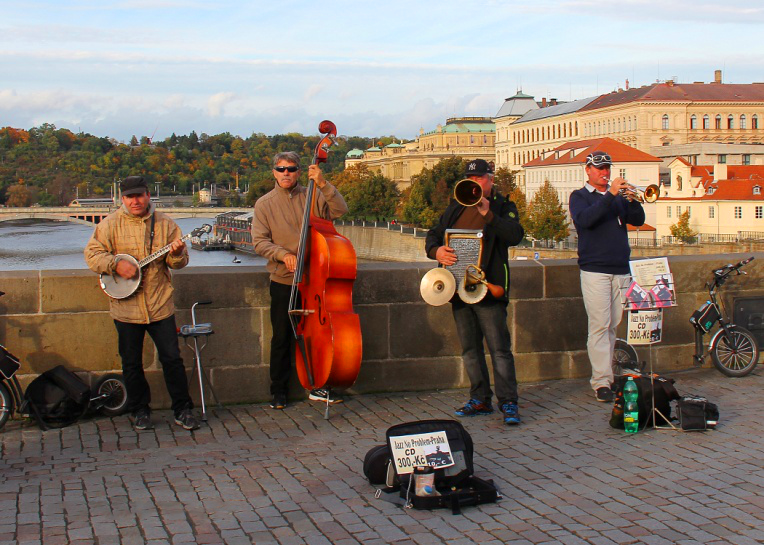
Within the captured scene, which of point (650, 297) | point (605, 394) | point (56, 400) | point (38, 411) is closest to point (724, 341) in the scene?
point (650, 297)

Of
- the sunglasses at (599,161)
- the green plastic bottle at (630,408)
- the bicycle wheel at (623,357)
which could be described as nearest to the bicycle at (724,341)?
the bicycle wheel at (623,357)

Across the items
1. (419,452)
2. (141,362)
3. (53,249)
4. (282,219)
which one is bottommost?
(419,452)

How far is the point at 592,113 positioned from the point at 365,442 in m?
140

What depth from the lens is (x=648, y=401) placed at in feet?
22.9

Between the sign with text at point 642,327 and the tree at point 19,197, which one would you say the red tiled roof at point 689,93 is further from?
the sign with text at point 642,327

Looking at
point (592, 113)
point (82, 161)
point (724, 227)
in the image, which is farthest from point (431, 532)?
point (592, 113)

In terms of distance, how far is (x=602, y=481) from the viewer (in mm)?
5797

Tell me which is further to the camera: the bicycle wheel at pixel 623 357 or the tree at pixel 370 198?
the tree at pixel 370 198

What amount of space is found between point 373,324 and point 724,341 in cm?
313

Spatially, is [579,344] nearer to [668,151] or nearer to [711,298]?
[711,298]

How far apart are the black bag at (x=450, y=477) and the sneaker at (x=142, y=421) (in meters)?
2.25

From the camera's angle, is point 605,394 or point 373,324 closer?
point 605,394

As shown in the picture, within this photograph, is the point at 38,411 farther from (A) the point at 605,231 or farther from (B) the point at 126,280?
(A) the point at 605,231

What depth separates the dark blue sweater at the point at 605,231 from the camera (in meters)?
7.84
